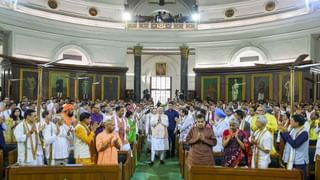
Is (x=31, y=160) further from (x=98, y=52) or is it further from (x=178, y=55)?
(x=178, y=55)

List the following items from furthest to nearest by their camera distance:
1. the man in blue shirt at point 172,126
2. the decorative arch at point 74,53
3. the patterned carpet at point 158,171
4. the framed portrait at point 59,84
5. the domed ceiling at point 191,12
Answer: the decorative arch at point 74,53, the framed portrait at point 59,84, the domed ceiling at point 191,12, the man in blue shirt at point 172,126, the patterned carpet at point 158,171

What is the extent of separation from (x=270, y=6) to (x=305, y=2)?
2.74 m

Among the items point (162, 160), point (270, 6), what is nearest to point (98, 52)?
point (270, 6)

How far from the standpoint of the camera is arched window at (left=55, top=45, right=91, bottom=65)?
84.7 ft

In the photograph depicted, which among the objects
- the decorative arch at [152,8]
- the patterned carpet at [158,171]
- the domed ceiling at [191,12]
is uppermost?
the decorative arch at [152,8]

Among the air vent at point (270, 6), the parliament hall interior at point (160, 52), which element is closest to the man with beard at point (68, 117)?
the parliament hall interior at point (160, 52)

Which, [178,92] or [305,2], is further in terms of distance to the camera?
[178,92]

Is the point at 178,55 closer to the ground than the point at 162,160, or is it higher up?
higher up

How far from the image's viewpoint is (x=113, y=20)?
27750 millimetres

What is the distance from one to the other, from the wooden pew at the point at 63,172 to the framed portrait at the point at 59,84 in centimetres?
1907

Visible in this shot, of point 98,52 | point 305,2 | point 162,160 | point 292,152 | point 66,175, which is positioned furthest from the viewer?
point 98,52

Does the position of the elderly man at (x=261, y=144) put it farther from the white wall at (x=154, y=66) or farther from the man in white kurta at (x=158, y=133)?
the white wall at (x=154, y=66)

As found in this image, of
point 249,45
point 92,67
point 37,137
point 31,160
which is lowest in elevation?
point 31,160

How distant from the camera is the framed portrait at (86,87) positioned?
1025 inches
